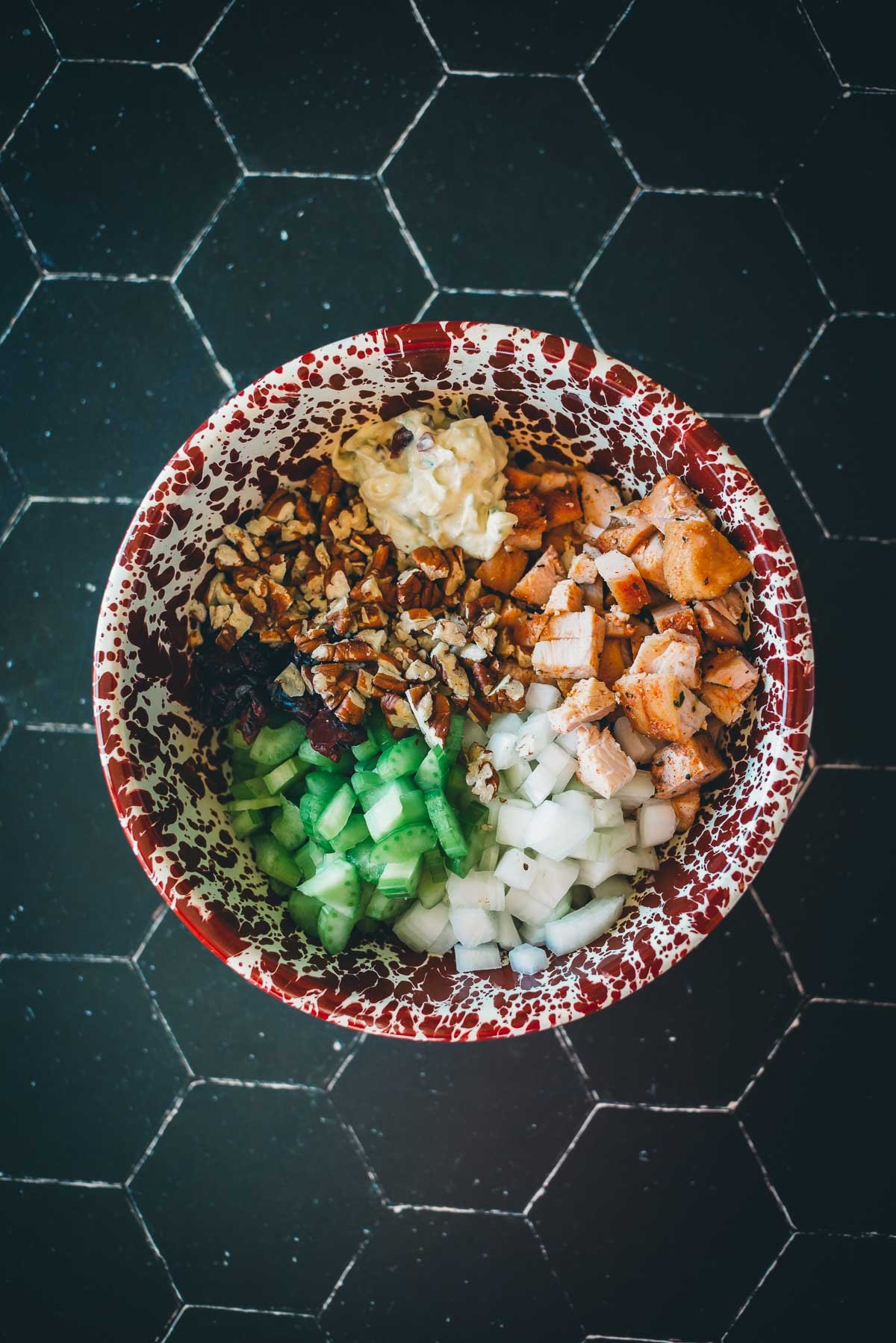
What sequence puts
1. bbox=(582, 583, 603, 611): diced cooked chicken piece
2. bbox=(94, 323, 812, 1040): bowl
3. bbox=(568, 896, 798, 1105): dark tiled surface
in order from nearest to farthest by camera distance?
bbox=(94, 323, 812, 1040): bowl < bbox=(582, 583, 603, 611): diced cooked chicken piece < bbox=(568, 896, 798, 1105): dark tiled surface

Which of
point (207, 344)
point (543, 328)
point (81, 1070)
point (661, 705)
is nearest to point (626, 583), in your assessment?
point (661, 705)

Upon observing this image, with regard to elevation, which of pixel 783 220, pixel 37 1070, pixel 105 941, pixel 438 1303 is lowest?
pixel 438 1303

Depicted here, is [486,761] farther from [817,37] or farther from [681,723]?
[817,37]

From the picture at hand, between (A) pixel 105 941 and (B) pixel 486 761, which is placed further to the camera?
(A) pixel 105 941

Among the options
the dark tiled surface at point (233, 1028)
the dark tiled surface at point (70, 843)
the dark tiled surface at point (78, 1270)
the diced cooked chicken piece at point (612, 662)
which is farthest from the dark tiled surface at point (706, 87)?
the dark tiled surface at point (78, 1270)

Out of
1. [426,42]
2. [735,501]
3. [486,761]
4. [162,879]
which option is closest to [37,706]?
[162,879]

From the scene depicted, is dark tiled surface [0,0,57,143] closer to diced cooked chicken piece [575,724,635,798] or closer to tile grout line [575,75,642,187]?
tile grout line [575,75,642,187]

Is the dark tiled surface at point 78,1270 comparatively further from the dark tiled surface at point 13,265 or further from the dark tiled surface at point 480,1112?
the dark tiled surface at point 13,265

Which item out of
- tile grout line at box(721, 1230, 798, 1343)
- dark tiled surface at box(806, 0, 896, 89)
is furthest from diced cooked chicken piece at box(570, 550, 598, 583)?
tile grout line at box(721, 1230, 798, 1343)
